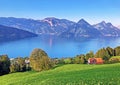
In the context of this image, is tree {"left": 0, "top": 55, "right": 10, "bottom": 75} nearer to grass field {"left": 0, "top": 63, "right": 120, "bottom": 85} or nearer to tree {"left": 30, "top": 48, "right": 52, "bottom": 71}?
tree {"left": 30, "top": 48, "right": 52, "bottom": 71}

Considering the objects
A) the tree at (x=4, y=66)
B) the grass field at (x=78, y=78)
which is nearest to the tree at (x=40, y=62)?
the tree at (x=4, y=66)

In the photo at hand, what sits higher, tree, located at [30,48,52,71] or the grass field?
tree, located at [30,48,52,71]

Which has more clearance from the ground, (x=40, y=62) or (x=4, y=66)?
(x=40, y=62)

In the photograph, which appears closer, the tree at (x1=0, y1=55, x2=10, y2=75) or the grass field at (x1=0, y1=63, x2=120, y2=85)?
the grass field at (x1=0, y1=63, x2=120, y2=85)

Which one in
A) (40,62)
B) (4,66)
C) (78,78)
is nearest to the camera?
(78,78)

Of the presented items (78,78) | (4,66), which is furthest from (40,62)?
(78,78)

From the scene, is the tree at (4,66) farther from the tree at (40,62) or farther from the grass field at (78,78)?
the grass field at (78,78)

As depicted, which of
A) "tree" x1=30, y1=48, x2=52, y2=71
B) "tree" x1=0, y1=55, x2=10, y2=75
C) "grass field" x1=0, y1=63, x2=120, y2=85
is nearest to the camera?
"grass field" x1=0, y1=63, x2=120, y2=85

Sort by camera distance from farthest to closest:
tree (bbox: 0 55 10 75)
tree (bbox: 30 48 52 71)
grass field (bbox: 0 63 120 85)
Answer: tree (bbox: 0 55 10 75)
tree (bbox: 30 48 52 71)
grass field (bbox: 0 63 120 85)

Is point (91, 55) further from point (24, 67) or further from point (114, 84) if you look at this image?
point (114, 84)

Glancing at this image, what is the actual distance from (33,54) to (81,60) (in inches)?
1015

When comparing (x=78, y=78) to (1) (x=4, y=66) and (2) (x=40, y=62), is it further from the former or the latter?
(1) (x=4, y=66)

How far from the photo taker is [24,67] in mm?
87625

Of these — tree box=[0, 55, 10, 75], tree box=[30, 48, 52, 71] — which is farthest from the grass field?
tree box=[0, 55, 10, 75]
